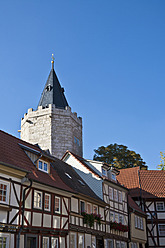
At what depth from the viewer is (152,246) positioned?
113 feet

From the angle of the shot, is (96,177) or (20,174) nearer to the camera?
(20,174)

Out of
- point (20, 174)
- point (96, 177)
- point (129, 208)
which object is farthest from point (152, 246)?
point (20, 174)

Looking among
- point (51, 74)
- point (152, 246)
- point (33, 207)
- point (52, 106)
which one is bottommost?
point (152, 246)

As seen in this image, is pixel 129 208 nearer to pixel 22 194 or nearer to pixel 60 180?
pixel 60 180

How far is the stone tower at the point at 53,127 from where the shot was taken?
4269cm

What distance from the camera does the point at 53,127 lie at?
142ft

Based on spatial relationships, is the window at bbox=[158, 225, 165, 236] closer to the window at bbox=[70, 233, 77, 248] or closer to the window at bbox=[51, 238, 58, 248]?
the window at bbox=[70, 233, 77, 248]

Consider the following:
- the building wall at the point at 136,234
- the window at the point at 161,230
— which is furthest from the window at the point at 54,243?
the window at the point at 161,230

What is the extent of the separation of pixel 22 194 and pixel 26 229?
1.68 metres

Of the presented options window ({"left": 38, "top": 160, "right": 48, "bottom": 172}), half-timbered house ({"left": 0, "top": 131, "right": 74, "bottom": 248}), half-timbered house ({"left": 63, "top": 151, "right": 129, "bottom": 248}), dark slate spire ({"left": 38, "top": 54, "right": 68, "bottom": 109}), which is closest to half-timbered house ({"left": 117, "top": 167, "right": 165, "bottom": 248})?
half-timbered house ({"left": 63, "top": 151, "right": 129, "bottom": 248})

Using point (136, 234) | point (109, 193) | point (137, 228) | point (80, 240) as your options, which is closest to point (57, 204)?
point (80, 240)

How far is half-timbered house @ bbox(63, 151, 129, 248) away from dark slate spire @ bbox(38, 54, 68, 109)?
60.9 feet

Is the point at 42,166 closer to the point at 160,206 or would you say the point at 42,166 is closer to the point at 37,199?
the point at 37,199

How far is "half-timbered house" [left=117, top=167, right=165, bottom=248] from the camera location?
3494 cm
